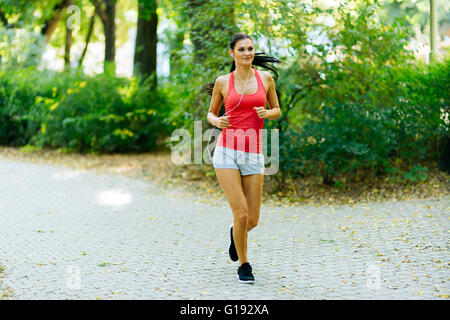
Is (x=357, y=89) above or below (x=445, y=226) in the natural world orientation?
above

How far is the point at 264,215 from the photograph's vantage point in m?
8.37

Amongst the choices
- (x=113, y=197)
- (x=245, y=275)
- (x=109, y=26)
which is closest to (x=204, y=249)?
(x=245, y=275)

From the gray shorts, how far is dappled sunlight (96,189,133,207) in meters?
4.82

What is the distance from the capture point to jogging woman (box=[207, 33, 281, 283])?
4.82 m

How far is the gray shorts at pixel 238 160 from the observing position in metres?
4.89

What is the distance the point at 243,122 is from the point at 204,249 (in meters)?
2.09

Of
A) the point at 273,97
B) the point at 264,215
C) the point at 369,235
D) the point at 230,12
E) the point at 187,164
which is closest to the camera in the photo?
the point at 273,97

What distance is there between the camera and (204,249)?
251 inches

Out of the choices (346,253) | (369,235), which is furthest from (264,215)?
(346,253)

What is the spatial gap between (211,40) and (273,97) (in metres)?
5.45

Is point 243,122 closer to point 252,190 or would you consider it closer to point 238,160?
point 238,160

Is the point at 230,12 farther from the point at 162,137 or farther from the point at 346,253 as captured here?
the point at 162,137

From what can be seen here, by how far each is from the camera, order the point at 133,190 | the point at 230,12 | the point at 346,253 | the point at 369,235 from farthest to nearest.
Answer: the point at 133,190 → the point at 230,12 → the point at 369,235 → the point at 346,253

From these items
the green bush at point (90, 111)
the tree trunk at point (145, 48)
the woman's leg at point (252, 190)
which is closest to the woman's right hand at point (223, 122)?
the woman's leg at point (252, 190)
